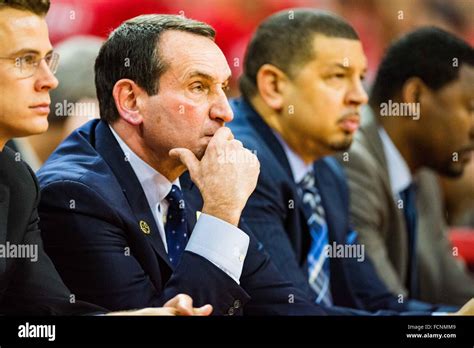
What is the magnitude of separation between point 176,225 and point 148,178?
16 centimetres

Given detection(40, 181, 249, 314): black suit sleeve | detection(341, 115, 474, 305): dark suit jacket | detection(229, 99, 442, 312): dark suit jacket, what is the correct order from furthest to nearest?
detection(341, 115, 474, 305): dark suit jacket → detection(229, 99, 442, 312): dark suit jacket → detection(40, 181, 249, 314): black suit sleeve

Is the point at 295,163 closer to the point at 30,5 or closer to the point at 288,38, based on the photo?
the point at 288,38

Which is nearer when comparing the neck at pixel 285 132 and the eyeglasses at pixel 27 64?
Result: the eyeglasses at pixel 27 64

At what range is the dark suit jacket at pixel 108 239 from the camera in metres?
3.14

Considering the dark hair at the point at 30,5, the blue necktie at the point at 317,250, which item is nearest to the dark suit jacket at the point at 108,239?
the dark hair at the point at 30,5

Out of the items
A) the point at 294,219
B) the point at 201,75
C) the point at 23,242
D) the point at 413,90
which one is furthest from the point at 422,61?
the point at 23,242

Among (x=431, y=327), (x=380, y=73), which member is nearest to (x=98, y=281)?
(x=431, y=327)

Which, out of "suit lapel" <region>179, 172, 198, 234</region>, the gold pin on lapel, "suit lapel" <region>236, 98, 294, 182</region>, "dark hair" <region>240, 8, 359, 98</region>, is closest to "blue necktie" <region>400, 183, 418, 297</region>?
"suit lapel" <region>236, 98, 294, 182</region>

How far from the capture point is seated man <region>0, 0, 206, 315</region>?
125 inches

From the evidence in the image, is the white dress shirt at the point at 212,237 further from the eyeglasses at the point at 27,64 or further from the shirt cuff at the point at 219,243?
the eyeglasses at the point at 27,64

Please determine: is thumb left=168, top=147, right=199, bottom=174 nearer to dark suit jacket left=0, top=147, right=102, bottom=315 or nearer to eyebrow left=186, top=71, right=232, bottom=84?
eyebrow left=186, top=71, right=232, bottom=84

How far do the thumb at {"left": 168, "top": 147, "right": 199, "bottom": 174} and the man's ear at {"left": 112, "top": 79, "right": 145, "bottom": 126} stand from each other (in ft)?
0.44

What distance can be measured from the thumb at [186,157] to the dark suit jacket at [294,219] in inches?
13.7

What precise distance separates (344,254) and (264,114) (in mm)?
526
